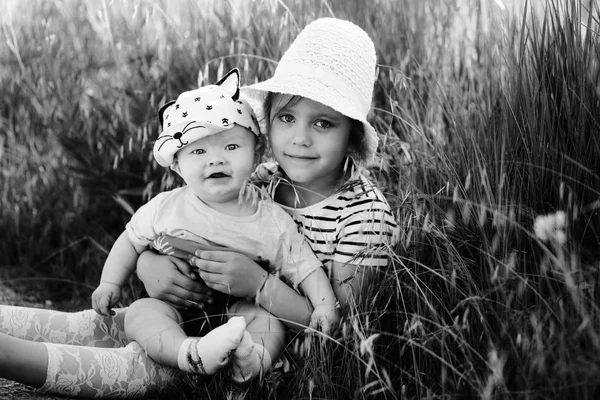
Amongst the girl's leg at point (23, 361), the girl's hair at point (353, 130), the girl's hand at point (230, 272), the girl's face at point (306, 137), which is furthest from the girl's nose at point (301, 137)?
the girl's leg at point (23, 361)

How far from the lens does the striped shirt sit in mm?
2484

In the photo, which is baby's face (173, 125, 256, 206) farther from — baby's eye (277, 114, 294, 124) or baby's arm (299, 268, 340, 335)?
baby's arm (299, 268, 340, 335)

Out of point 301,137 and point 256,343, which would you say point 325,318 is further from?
point 301,137

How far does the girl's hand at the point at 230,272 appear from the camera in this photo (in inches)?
96.0

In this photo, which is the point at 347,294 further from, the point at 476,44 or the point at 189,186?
the point at 476,44

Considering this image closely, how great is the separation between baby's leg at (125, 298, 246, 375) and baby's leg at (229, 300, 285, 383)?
6cm

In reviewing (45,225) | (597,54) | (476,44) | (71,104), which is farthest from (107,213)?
(597,54)

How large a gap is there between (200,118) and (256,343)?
720 millimetres

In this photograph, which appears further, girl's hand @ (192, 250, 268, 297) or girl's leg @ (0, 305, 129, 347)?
girl's leg @ (0, 305, 129, 347)

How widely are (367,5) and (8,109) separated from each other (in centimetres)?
201

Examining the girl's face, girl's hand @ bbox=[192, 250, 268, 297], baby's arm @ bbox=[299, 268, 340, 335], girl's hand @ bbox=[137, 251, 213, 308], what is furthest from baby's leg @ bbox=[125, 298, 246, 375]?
the girl's face

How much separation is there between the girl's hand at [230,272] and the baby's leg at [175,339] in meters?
0.17

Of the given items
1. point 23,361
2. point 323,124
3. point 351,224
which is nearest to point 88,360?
point 23,361

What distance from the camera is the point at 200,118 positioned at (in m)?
2.43
